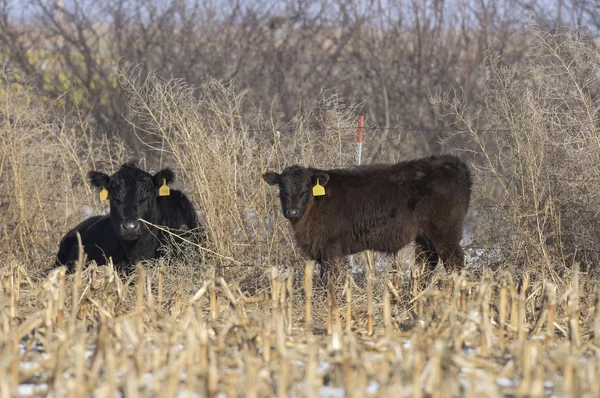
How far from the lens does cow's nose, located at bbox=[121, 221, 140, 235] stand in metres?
8.98

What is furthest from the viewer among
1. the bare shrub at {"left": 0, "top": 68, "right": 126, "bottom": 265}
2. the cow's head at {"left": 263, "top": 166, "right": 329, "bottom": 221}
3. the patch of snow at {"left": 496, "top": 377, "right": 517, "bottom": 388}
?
the bare shrub at {"left": 0, "top": 68, "right": 126, "bottom": 265}

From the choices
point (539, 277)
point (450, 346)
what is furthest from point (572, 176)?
point (450, 346)

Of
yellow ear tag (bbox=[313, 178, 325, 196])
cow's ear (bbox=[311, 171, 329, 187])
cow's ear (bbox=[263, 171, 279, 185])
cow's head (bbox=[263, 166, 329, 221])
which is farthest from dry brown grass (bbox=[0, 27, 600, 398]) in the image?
cow's ear (bbox=[311, 171, 329, 187])

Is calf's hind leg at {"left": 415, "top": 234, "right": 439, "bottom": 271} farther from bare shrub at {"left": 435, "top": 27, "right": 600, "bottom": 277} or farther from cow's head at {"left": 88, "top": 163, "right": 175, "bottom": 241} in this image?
cow's head at {"left": 88, "top": 163, "right": 175, "bottom": 241}

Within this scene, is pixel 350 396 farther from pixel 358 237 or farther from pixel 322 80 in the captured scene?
pixel 322 80

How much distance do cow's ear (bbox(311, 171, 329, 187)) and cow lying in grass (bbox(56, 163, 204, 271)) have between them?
51.9 inches

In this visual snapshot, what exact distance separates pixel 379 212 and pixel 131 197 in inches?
99.9

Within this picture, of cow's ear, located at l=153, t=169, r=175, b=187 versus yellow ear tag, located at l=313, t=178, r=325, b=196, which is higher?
cow's ear, located at l=153, t=169, r=175, b=187

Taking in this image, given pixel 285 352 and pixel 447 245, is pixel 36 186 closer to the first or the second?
pixel 447 245

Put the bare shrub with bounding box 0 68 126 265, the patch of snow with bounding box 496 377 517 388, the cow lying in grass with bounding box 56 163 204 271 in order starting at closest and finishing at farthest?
the patch of snow with bounding box 496 377 517 388 → the cow lying in grass with bounding box 56 163 204 271 → the bare shrub with bounding box 0 68 126 265

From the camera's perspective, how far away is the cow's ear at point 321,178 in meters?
8.62

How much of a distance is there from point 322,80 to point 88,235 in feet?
43.3

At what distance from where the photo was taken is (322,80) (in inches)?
878

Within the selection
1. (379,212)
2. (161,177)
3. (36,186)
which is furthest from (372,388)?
(36,186)
